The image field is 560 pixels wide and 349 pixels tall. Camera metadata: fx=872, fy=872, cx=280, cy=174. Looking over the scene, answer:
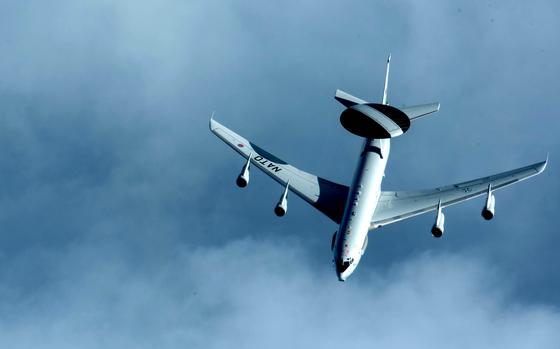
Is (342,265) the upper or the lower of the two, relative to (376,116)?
lower

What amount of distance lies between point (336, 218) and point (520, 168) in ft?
89.6

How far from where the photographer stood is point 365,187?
4695 inches

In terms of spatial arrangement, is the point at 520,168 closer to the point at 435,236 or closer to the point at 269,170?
the point at 435,236

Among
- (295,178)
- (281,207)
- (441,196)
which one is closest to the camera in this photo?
(281,207)

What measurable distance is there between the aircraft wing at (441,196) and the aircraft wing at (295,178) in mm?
6211

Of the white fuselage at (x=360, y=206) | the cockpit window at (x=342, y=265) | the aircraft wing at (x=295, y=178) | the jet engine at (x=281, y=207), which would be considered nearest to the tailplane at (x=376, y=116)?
the white fuselage at (x=360, y=206)

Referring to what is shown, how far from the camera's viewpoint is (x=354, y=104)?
399ft

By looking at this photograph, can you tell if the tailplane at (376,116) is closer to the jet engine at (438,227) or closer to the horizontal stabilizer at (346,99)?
the horizontal stabilizer at (346,99)

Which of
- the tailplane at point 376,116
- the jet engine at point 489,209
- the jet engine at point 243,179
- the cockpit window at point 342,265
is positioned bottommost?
the cockpit window at point 342,265

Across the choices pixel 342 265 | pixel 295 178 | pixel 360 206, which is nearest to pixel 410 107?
pixel 360 206

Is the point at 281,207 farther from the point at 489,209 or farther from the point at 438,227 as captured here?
the point at 489,209

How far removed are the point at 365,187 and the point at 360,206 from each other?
3786mm

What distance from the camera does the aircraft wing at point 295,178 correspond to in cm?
12556

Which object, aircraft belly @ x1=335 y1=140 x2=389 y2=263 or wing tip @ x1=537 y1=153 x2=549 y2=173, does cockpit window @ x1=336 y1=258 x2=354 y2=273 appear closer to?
aircraft belly @ x1=335 y1=140 x2=389 y2=263
